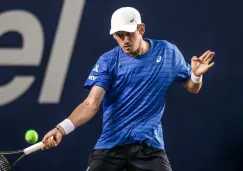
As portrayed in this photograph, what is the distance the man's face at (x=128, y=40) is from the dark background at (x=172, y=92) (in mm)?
1393

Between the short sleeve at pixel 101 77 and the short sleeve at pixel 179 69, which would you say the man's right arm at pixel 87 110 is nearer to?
the short sleeve at pixel 101 77

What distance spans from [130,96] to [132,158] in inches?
18.0

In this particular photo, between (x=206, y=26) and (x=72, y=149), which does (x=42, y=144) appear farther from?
(x=206, y=26)

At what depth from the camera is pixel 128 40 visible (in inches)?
223

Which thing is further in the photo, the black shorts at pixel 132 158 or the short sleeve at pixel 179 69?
the short sleeve at pixel 179 69

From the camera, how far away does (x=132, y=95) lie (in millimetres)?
5766

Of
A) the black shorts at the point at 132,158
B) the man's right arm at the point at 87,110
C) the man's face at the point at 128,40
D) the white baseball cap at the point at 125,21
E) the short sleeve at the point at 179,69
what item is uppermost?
the white baseball cap at the point at 125,21

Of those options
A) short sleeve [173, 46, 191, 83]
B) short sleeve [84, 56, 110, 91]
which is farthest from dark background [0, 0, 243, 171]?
short sleeve [84, 56, 110, 91]

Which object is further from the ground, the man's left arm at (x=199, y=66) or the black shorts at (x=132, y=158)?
the man's left arm at (x=199, y=66)

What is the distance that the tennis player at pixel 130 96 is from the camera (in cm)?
567

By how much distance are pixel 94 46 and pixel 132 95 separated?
4.82 ft

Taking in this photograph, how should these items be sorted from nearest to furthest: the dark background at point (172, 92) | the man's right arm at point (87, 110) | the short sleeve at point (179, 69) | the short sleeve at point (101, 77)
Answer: the man's right arm at point (87, 110) → the short sleeve at point (101, 77) → the short sleeve at point (179, 69) → the dark background at point (172, 92)

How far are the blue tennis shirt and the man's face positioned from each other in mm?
112

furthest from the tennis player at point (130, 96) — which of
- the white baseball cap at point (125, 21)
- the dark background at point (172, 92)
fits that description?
the dark background at point (172, 92)
